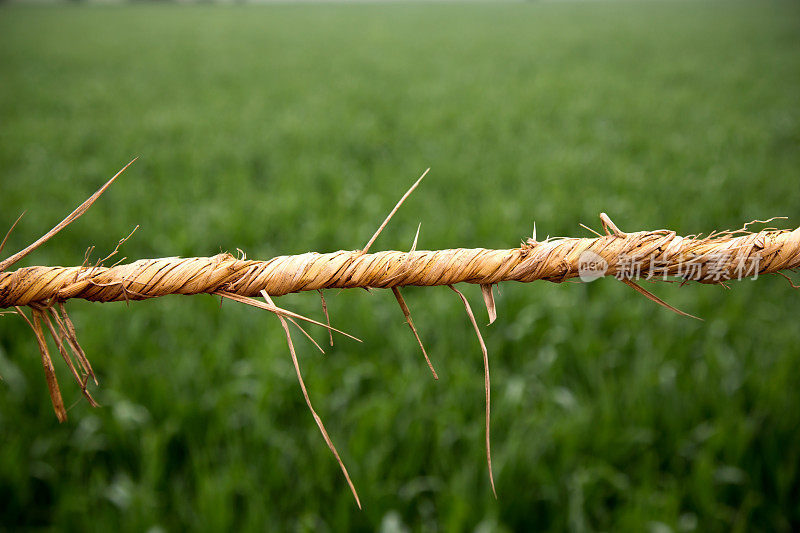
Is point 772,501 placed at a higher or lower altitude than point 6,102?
lower

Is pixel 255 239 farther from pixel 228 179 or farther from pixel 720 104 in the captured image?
pixel 720 104

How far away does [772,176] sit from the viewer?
5.01m

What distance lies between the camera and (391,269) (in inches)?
21.6

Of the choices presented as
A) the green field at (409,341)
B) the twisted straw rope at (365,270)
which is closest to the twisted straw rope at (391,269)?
the twisted straw rope at (365,270)

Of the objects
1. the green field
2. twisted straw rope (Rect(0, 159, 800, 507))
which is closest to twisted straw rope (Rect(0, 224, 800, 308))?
twisted straw rope (Rect(0, 159, 800, 507))

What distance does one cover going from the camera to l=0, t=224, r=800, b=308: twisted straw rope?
521mm

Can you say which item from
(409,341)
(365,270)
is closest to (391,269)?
(365,270)

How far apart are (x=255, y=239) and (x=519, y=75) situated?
9.30 m

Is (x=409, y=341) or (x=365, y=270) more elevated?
(x=365, y=270)

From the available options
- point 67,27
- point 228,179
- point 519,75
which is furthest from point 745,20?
point 67,27

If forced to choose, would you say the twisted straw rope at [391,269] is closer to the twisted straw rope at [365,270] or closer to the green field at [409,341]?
the twisted straw rope at [365,270]

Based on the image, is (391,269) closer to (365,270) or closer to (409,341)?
(365,270)

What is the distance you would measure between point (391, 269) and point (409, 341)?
2152 mm

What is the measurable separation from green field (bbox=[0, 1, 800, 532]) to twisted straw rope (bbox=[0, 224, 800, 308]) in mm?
1303
